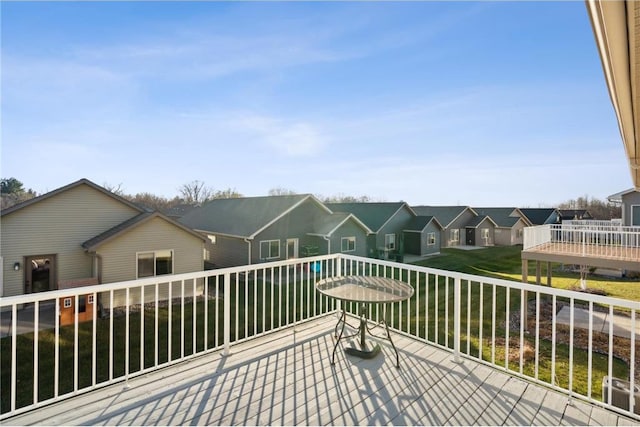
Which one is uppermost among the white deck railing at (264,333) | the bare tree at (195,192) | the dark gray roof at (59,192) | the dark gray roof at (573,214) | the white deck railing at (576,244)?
the bare tree at (195,192)

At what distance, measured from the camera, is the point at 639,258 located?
8070 millimetres

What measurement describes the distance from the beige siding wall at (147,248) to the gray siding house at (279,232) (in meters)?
3.17

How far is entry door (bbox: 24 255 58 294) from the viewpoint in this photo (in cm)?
974

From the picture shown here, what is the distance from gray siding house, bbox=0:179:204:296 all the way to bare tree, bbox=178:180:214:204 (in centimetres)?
2640

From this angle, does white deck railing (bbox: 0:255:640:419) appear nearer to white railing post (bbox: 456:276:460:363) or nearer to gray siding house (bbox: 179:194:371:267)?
white railing post (bbox: 456:276:460:363)

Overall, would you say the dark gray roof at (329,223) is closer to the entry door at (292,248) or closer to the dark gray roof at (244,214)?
the dark gray roof at (244,214)

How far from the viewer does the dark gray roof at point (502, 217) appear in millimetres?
26297

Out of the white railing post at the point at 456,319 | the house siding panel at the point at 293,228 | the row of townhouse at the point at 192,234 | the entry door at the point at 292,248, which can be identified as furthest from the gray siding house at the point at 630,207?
the white railing post at the point at 456,319

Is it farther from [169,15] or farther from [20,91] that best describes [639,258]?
[20,91]

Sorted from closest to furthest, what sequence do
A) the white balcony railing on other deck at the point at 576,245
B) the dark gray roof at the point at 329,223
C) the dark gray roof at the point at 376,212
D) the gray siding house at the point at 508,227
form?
the white balcony railing on other deck at the point at 576,245
the dark gray roof at the point at 329,223
the dark gray roof at the point at 376,212
the gray siding house at the point at 508,227

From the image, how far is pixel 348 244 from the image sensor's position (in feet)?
55.6

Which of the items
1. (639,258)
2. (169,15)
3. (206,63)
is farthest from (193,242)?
(639,258)

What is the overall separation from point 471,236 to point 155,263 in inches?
905

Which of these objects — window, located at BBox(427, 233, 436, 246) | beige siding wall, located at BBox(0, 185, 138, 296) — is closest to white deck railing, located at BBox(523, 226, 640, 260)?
window, located at BBox(427, 233, 436, 246)
